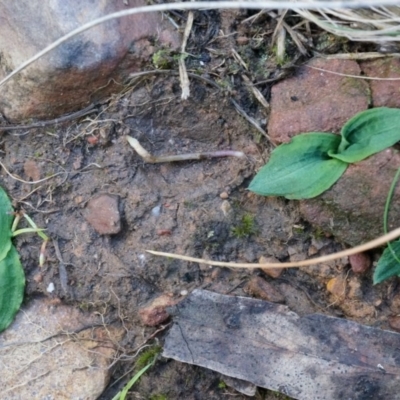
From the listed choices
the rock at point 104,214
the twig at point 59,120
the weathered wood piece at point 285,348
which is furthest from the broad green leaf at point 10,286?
the weathered wood piece at point 285,348

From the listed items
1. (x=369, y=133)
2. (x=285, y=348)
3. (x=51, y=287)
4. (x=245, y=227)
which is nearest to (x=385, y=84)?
(x=369, y=133)

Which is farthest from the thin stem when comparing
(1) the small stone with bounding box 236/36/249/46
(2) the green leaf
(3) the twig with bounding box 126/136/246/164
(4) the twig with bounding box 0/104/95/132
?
(4) the twig with bounding box 0/104/95/132

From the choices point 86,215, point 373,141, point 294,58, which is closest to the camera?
point 373,141

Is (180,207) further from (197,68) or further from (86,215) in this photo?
(197,68)

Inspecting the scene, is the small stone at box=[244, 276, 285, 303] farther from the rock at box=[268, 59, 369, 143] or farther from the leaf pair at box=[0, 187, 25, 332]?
the leaf pair at box=[0, 187, 25, 332]

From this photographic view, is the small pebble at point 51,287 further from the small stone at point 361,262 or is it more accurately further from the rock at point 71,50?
the small stone at point 361,262

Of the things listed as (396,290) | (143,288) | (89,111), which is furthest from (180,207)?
(396,290)
